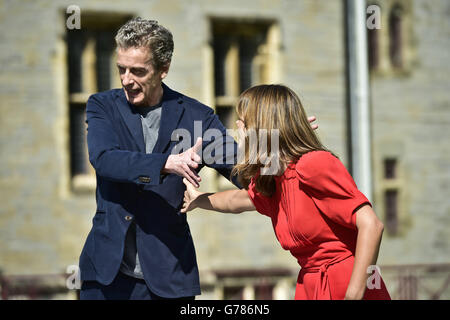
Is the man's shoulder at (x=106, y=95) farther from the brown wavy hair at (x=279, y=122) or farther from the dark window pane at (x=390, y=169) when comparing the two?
the dark window pane at (x=390, y=169)

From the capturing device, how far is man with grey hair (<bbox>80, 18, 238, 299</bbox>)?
10.6 feet

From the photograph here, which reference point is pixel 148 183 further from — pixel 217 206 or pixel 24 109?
pixel 24 109

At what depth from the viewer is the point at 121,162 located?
10.2ft

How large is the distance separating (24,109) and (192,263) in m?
6.43

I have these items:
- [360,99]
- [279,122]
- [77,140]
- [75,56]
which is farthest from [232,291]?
[279,122]

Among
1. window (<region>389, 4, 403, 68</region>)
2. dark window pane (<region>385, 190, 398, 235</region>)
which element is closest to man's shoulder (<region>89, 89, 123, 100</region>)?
dark window pane (<region>385, 190, 398, 235</region>)

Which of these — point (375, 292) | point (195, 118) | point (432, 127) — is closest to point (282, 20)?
point (432, 127)

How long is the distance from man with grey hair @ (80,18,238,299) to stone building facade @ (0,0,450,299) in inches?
212

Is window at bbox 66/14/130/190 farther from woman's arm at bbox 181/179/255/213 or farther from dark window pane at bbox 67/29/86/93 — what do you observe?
A: woman's arm at bbox 181/179/255/213

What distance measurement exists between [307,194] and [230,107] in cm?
749

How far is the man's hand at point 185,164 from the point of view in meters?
3.06

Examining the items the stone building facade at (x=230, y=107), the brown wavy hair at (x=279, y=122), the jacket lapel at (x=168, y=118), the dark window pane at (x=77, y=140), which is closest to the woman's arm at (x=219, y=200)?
the jacket lapel at (x=168, y=118)

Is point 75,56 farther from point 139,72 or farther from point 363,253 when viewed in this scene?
point 363,253

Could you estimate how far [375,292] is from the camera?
297 centimetres
